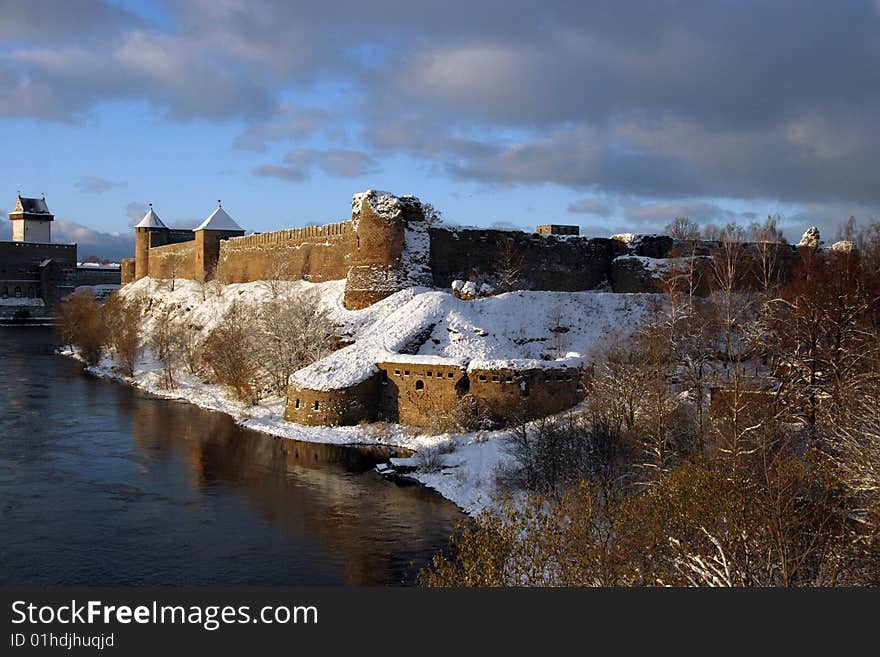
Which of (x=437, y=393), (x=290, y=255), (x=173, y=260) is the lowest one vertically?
(x=437, y=393)

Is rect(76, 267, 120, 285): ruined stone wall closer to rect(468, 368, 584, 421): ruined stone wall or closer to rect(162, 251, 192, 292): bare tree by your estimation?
rect(162, 251, 192, 292): bare tree

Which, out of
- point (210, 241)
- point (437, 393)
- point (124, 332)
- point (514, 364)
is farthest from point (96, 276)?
point (514, 364)

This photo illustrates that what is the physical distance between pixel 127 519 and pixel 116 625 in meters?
8.58

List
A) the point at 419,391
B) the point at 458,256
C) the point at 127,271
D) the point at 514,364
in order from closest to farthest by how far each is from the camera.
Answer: the point at 514,364 → the point at 419,391 → the point at 458,256 → the point at 127,271

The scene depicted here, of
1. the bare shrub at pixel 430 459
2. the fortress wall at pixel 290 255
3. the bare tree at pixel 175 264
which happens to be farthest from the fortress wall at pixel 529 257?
the bare tree at pixel 175 264

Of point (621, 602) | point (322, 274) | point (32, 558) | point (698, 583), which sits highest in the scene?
point (322, 274)

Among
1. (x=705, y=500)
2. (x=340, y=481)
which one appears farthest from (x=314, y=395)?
(x=705, y=500)

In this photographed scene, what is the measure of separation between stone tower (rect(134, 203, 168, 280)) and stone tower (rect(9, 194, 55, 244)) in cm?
2368

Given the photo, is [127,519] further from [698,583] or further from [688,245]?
[688,245]

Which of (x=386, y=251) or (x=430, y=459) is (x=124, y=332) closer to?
(x=386, y=251)

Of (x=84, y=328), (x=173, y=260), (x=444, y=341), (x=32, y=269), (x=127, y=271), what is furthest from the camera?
(x=32, y=269)

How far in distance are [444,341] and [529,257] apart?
26.8 feet

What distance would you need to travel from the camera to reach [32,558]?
12.8 meters

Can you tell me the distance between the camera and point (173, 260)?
4847cm
